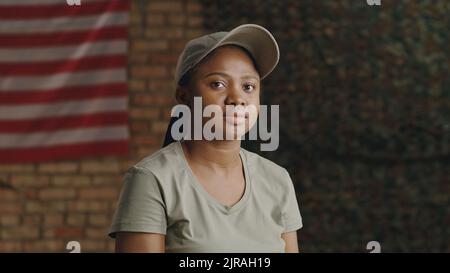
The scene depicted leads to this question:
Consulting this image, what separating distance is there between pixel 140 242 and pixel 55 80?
2.40 meters

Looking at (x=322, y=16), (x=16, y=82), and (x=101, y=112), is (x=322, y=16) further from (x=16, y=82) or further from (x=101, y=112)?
(x=16, y=82)

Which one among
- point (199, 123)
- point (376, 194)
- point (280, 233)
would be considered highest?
point (376, 194)

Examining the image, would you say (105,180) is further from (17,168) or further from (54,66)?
(54,66)

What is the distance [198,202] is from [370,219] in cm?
242

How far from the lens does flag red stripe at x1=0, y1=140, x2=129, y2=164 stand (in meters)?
3.54

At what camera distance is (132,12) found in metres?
3.63

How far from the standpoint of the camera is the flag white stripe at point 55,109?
350cm

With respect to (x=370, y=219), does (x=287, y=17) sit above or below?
above

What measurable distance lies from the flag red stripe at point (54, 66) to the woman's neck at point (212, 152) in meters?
2.23

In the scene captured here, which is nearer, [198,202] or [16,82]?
[198,202]

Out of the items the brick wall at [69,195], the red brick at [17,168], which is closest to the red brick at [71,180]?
the brick wall at [69,195]

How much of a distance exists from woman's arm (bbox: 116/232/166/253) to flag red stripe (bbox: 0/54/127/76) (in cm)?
235

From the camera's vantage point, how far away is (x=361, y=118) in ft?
11.8

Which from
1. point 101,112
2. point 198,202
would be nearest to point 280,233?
point 198,202
